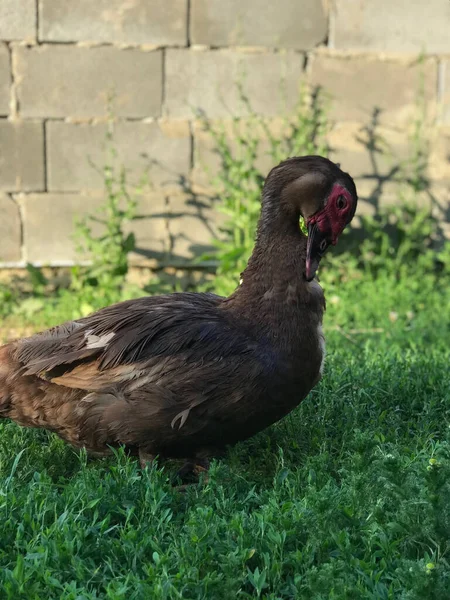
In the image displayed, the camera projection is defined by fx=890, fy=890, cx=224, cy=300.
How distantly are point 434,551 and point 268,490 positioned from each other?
28.4 inches

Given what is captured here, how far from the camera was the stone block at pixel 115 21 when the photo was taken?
20.5 feet

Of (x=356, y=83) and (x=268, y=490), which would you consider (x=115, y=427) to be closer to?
(x=268, y=490)

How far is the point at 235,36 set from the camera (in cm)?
650

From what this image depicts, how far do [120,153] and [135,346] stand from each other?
140 inches

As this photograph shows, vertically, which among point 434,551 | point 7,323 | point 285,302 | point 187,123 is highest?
point 187,123

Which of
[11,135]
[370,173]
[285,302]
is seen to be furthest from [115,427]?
[370,173]

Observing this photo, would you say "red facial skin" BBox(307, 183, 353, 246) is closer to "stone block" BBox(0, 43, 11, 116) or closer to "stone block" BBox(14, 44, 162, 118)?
"stone block" BBox(14, 44, 162, 118)

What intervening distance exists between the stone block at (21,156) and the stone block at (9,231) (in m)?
0.11

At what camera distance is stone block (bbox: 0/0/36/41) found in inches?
243

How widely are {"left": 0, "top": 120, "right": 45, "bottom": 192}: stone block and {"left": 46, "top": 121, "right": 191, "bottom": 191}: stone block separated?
0.08m

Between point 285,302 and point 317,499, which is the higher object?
point 285,302

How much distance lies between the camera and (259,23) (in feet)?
21.4

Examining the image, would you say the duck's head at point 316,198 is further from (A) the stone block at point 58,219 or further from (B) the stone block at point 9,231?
(B) the stone block at point 9,231

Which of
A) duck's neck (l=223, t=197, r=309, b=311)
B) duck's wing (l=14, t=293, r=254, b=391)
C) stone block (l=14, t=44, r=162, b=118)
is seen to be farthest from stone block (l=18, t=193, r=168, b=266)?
duck's neck (l=223, t=197, r=309, b=311)
